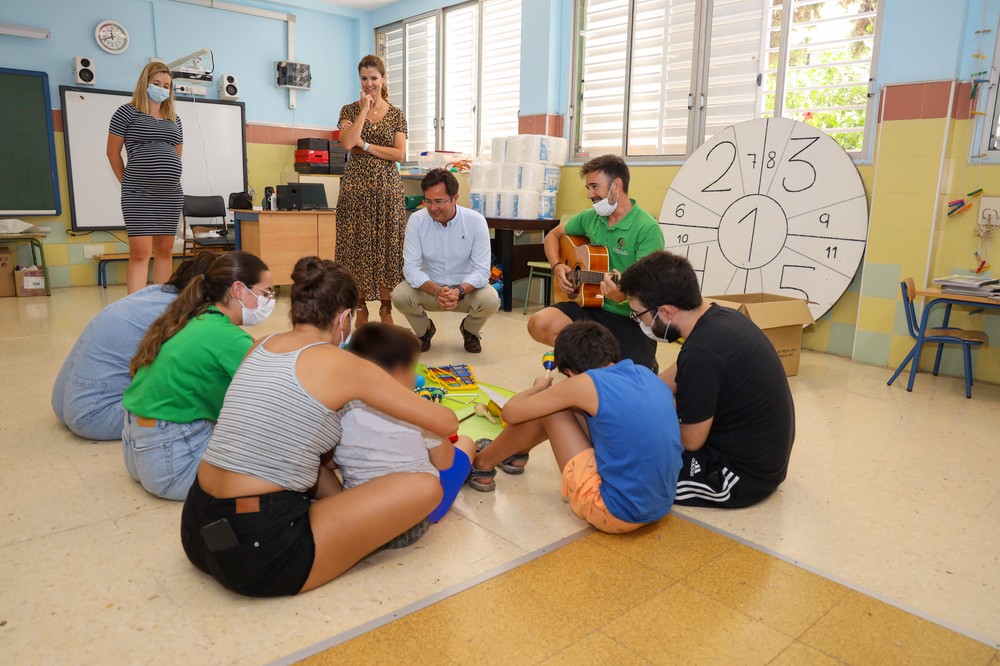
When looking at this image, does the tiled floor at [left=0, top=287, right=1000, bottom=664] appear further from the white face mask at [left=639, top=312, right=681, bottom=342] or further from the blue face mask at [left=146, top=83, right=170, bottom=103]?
the blue face mask at [left=146, top=83, right=170, bottom=103]

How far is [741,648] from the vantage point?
1640 mm

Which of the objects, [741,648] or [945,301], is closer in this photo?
[741,648]

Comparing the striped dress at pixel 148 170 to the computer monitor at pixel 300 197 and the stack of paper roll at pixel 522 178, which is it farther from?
the stack of paper roll at pixel 522 178

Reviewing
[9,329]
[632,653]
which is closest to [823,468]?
[632,653]

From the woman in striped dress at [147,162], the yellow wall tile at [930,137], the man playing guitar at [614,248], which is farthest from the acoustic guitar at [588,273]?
the woman in striped dress at [147,162]

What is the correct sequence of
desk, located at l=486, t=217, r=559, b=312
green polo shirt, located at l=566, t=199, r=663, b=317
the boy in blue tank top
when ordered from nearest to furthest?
the boy in blue tank top
green polo shirt, located at l=566, t=199, r=663, b=317
desk, located at l=486, t=217, r=559, b=312

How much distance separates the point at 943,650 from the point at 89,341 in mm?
2912

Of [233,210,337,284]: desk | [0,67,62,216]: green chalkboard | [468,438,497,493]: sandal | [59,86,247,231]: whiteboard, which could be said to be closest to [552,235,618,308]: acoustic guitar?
[468,438,497,493]: sandal

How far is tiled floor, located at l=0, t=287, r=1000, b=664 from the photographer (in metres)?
1.64

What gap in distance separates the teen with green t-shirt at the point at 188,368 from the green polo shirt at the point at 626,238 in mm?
1852

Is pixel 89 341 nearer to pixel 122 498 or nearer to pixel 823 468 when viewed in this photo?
pixel 122 498

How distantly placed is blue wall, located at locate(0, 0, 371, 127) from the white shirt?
4.55 metres

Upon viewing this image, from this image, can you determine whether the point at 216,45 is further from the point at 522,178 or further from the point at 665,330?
the point at 665,330

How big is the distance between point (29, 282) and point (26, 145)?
4.25ft
